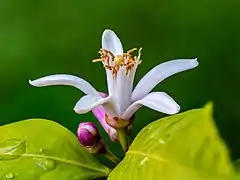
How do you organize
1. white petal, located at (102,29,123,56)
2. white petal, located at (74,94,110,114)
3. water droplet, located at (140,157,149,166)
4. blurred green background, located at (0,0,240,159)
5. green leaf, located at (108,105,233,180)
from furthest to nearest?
blurred green background, located at (0,0,240,159)
white petal, located at (102,29,123,56)
white petal, located at (74,94,110,114)
water droplet, located at (140,157,149,166)
green leaf, located at (108,105,233,180)

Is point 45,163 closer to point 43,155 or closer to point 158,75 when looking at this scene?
point 43,155

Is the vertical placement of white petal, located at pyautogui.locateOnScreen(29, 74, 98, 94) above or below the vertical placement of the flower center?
below

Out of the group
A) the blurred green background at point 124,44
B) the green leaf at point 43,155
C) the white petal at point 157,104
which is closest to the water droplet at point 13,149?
the green leaf at point 43,155

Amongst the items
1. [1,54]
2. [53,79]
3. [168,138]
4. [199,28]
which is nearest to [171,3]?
[199,28]

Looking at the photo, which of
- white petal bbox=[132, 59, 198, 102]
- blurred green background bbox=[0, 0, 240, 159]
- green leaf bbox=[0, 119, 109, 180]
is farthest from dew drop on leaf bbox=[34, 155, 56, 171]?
blurred green background bbox=[0, 0, 240, 159]

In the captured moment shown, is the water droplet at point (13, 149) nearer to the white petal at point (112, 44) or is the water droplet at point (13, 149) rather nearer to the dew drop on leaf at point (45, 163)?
the dew drop on leaf at point (45, 163)

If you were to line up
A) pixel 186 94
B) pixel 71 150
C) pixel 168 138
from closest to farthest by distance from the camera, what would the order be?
pixel 168 138
pixel 71 150
pixel 186 94

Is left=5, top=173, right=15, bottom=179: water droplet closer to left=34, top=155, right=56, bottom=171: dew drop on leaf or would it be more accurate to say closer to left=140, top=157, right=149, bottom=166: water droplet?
left=34, top=155, right=56, bottom=171: dew drop on leaf

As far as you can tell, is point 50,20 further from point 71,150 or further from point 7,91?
point 71,150
